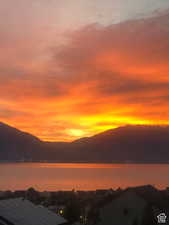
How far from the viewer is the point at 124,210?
31531 mm

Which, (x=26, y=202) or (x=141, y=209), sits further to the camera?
(x=141, y=209)

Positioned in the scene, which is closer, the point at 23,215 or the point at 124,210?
the point at 23,215

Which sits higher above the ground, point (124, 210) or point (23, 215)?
point (23, 215)

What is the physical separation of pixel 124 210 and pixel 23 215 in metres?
12.5

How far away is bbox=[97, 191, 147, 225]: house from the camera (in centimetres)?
3091

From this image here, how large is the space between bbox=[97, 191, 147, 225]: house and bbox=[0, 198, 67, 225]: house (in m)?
8.55

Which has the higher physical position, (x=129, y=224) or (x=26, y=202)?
(x=26, y=202)

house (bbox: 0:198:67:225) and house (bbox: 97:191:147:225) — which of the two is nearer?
house (bbox: 0:198:67:225)

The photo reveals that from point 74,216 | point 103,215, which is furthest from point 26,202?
point 74,216

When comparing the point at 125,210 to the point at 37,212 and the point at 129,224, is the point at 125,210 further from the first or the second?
the point at 37,212

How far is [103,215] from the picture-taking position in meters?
32.0

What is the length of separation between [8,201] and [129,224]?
12139 mm

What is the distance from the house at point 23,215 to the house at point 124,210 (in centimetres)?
855

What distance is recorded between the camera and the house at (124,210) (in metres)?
30.9
